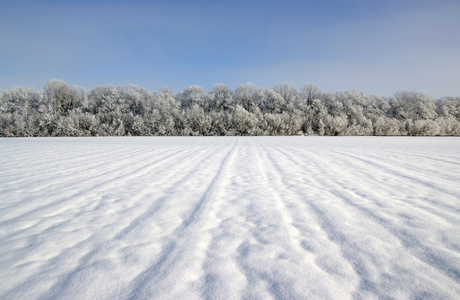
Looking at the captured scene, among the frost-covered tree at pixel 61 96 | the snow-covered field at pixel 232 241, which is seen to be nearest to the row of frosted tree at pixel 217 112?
the frost-covered tree at pixel 61 96

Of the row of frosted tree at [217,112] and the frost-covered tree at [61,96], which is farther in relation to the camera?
the frost-covered tree at [61,96]

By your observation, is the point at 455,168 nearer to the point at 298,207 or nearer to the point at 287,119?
the point at 298,207

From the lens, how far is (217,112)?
35.2 meters

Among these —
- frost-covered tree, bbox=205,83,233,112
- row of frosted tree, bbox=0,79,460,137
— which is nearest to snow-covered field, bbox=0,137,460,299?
row of frosted tree, bbox=0,79,460,137

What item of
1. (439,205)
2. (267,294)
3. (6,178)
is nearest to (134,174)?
(6,178)

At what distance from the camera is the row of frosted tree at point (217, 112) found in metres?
29.7

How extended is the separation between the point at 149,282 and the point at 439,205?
2.88m

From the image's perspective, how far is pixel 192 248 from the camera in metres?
1.54

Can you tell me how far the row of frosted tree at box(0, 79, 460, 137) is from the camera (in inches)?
1168

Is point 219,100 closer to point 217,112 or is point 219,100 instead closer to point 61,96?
point 217,112

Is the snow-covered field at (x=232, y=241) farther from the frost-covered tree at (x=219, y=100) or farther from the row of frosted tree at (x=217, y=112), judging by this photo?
the frost-covered tree at (x=219, y=100)

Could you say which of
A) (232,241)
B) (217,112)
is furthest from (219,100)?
(232,241)

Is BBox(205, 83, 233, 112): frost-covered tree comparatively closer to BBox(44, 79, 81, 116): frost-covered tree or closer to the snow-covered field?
BBox(44, 79, 81, 116): frost-covered tree

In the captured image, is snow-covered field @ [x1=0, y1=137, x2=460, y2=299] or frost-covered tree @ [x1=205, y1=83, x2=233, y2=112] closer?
snow-covered field @ [x1=0, y1=137, x2=460, y2=299]
